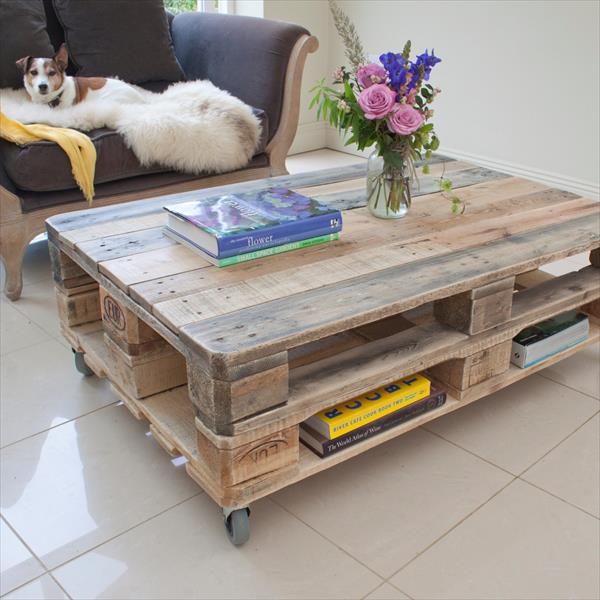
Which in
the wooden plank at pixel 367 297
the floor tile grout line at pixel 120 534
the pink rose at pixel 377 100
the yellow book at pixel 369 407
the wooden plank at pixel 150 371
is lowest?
the floor tile grout line at pixel 120 534

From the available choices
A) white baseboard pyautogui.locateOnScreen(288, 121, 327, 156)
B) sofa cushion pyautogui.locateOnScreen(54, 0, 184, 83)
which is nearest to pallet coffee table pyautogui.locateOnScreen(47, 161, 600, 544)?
sofa cushion pyautogui.locateOnScreen(54, 0, 184, 83)

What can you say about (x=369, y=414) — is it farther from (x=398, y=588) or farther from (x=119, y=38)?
(x=119, y=38)

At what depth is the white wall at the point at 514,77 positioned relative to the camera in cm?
288

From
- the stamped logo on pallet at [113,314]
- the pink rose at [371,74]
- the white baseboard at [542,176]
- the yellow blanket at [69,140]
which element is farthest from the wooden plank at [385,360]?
the white baseboard at [542,176]

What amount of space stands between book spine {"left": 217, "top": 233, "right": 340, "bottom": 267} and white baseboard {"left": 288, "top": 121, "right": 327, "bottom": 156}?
245cm

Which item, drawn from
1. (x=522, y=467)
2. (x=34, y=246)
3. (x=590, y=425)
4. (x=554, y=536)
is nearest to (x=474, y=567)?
(x=554, y=536)

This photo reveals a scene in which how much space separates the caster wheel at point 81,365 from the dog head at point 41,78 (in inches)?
42.3

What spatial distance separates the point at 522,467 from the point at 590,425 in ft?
0.79

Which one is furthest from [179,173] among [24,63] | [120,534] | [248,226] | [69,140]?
[120,534]

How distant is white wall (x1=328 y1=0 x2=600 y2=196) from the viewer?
2.88 metres

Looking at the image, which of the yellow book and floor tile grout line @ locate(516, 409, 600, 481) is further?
floor tile grout line @ locate(516, 409, 600, 481)

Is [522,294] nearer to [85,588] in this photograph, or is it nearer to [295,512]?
[295,512]

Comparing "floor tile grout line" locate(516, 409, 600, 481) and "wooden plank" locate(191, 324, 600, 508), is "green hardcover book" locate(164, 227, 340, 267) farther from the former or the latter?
"floor tile grout line" locate(516, 409, 600, 481)

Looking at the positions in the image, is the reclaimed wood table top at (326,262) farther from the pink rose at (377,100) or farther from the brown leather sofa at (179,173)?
the brown leather sofa at (179,173)
